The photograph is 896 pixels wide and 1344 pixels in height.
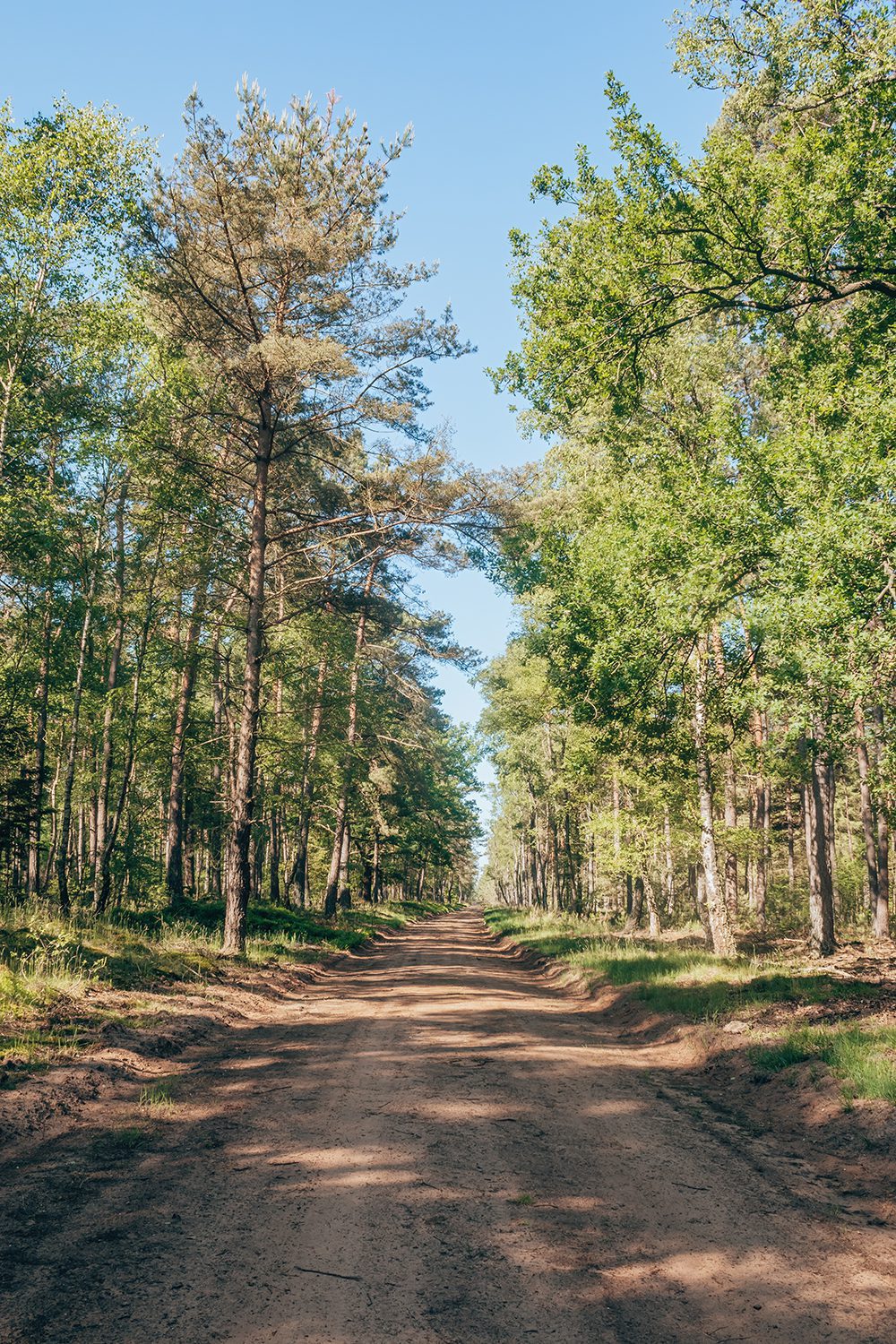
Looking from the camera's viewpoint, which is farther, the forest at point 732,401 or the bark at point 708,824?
the bark at point 708,824

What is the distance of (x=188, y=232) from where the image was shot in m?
15.2

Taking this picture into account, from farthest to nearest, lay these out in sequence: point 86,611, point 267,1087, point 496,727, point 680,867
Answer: point 680,867 < point 496,727 < point 86,611 < point 267,1087

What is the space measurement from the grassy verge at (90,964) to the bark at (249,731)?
2.36ft

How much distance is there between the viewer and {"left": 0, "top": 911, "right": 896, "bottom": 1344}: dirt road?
12.3 ft

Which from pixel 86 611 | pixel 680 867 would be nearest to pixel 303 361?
pixel 86 611

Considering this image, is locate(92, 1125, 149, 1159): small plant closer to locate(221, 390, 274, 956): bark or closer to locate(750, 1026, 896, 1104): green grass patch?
locate(750, 1026, 896, 1104): green grass patch

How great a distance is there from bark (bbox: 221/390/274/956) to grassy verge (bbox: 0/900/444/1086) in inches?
28.3

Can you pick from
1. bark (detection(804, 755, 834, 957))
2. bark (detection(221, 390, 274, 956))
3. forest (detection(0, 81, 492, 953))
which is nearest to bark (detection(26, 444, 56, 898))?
forest (detection(0, 81, 492, 953))

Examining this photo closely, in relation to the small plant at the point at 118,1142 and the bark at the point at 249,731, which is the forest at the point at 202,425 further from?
the small plant at the point at 118,1142

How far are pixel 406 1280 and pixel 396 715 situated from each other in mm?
25370

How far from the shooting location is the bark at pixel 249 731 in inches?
648

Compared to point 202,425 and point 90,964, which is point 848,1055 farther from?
point 202,425

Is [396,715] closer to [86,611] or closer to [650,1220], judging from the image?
[86,611]

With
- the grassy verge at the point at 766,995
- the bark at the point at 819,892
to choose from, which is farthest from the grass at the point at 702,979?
the bark at the point at 819,892
